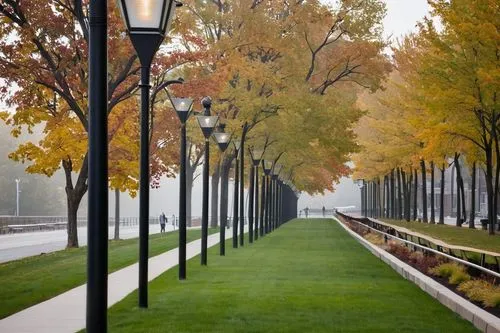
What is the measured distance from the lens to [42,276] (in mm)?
21078

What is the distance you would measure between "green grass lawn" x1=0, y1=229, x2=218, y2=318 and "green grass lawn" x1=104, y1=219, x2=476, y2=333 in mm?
1751

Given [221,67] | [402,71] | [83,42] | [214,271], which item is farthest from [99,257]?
[402,71]

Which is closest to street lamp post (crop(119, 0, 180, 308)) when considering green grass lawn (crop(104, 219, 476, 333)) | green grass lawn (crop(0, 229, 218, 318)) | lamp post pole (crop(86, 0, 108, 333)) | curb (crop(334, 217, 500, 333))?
green grass lawn (crop(104, 219, 476, 333))

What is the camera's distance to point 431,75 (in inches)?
1364

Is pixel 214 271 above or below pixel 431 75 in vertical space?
below

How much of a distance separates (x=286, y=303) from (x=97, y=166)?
775 cm

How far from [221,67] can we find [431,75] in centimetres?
785

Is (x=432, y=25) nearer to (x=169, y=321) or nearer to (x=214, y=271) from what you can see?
(x=214, y=271)

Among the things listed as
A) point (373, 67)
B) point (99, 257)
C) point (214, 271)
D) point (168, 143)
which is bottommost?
point (214, 271)

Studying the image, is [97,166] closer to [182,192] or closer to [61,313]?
[61,313]

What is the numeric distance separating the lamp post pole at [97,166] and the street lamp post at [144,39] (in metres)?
2.37

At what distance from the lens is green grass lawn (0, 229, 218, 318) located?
1584cm

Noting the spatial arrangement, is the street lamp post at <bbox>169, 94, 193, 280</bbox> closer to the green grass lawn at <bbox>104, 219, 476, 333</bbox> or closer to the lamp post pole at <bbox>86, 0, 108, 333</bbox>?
the green grass lawn at <bbox>104, 219, 476, 333</bbox>

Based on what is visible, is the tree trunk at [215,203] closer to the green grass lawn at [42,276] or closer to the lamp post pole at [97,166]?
the green grass lawn at [42,276]
